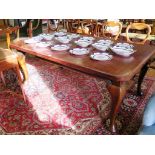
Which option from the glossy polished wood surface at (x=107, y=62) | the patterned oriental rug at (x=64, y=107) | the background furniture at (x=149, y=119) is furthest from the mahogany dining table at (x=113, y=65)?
A: the background furniture at (x=149, y=119)

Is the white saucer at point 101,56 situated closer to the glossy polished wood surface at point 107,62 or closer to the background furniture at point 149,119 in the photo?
the glossy polished wood surface at point 107,62

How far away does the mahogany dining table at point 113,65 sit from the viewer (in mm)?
1424

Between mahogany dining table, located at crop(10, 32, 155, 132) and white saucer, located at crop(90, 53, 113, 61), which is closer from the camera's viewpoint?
mahogany dining table, located at crop(10, 32, 155, 132)

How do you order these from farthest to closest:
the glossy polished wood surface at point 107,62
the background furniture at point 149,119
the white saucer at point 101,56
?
the white saucer at point 101,56 → the glossy polished wood surface at point 107,62 → the background furniture at point 149,119

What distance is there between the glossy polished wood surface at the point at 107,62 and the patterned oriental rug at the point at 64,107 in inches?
5.5

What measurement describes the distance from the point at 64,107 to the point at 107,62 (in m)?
0.75

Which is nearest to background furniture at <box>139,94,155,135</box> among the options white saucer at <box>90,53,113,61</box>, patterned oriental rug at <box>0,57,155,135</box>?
patterned oriental rug at <box>0,57,155,135</box>

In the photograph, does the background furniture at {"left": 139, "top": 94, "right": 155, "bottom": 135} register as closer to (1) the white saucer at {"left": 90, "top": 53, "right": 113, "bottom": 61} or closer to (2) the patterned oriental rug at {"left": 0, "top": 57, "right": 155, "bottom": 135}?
(2) the patterned oriental rug at {"left": 0, "top": 57, "right": 155, "bottom": 135}

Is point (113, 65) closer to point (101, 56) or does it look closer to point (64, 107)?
point (101, 56)

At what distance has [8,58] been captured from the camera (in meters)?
2.00

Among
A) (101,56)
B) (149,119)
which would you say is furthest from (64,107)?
(149,119)

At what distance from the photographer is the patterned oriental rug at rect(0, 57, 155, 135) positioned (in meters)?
1.76
